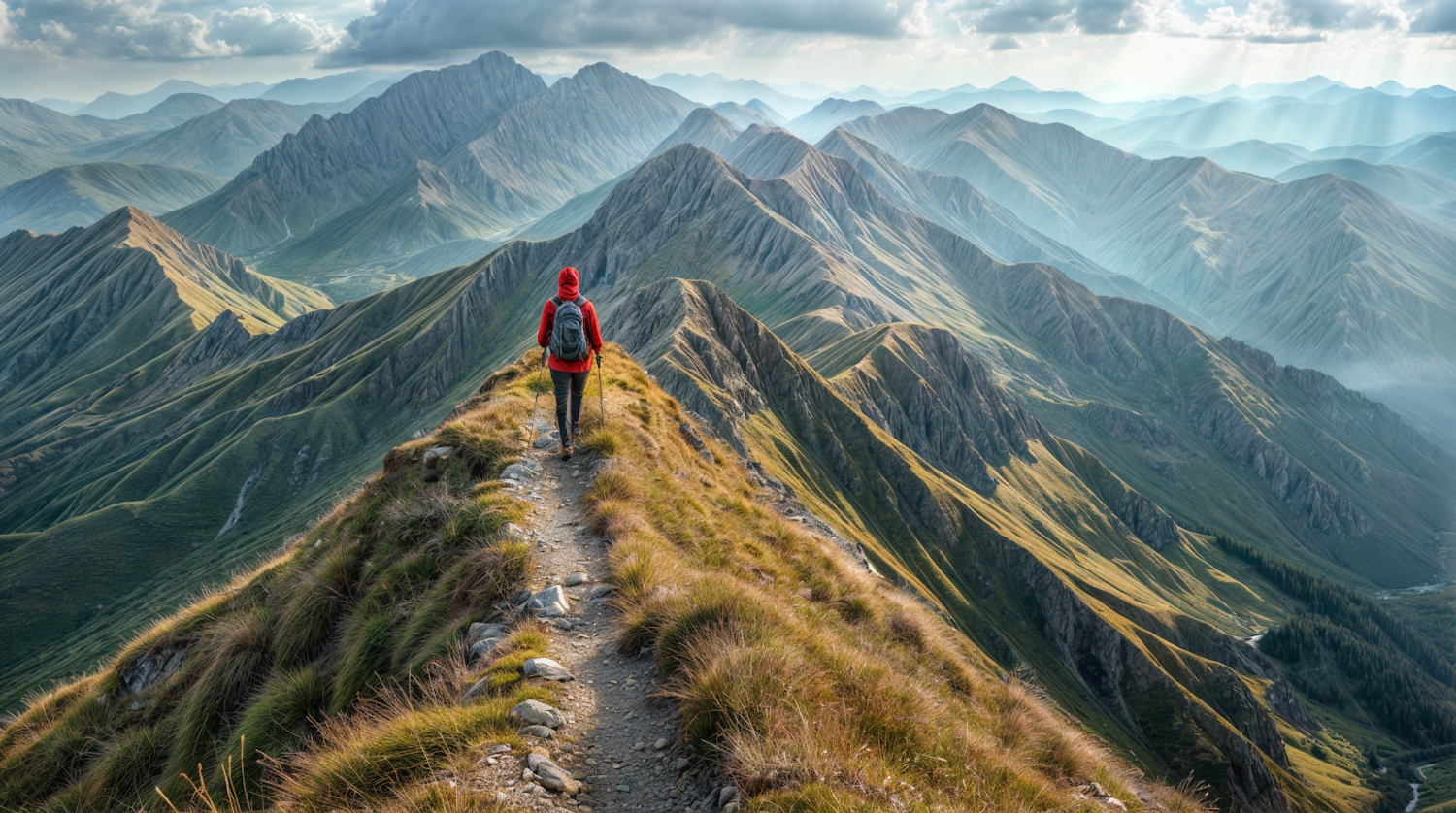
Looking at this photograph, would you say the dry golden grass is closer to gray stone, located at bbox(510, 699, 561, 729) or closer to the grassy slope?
the grassy slope

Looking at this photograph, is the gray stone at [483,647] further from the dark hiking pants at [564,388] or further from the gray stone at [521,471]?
the dark hiking pants at [564,388]

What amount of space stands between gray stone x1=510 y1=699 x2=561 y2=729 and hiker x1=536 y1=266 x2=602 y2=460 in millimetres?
9165

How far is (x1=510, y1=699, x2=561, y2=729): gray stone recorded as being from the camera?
7.22 metres

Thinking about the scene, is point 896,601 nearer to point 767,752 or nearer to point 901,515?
point 767,752

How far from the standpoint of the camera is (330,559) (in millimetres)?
12477

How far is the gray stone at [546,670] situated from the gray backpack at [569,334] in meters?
8.99

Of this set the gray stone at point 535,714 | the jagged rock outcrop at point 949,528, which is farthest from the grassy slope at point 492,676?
the jagged rock outcrop at point 949,528

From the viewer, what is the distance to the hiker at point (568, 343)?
52.5ft

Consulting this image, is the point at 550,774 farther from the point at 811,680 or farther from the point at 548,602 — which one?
the point at 548,602

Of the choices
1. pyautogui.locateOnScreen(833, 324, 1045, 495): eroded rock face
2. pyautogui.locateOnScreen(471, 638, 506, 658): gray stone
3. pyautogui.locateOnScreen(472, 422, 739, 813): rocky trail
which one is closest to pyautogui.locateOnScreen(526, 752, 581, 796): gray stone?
pyautogui.locateOnScreen(472, 422, 739, 813): rocky trail

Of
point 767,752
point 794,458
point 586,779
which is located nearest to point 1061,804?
point 767,752

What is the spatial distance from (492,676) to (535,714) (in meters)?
1.04

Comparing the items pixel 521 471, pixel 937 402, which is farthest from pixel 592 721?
pixel 937 402

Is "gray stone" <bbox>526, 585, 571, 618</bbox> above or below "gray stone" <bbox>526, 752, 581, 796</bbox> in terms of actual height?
below
